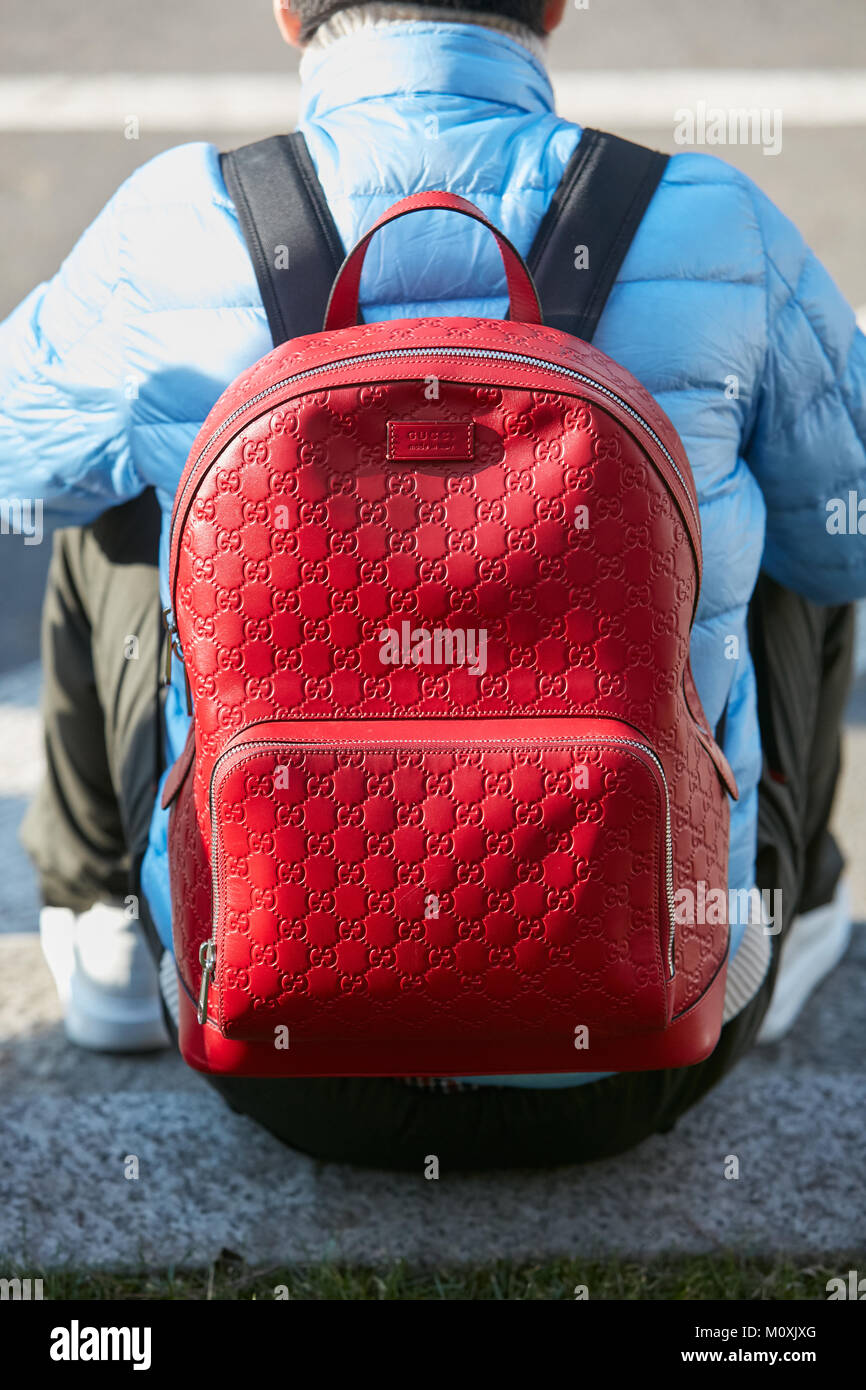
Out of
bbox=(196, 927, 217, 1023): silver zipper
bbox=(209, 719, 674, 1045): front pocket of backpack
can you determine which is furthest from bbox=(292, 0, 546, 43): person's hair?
bbox=(196, 927, 217, 1023): silver zipper

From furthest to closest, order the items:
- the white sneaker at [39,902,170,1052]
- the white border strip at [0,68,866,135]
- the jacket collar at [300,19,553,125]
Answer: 1. the white border strip at [0,68,866,135]
2. the white sneaker at [39,902,170,1052]
3. the jacket collar at [300,19,553,125]

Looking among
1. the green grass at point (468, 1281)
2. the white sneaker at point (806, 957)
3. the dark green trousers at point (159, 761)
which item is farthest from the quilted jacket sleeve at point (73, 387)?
the white sneaker at point (806, 957)

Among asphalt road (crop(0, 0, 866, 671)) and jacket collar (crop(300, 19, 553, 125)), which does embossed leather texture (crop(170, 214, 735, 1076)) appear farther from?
asphalt road (crop(0, 0, 866, 671))

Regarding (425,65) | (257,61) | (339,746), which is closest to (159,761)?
(339,746)

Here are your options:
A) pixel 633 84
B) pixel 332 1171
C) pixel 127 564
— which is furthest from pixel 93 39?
pixel 332 1171

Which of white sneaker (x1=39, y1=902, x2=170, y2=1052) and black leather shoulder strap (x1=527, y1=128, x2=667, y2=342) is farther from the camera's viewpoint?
white sneaker (x1=39, y1=902, x2=170, y2=1052)

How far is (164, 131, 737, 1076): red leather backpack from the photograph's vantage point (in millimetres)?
1386

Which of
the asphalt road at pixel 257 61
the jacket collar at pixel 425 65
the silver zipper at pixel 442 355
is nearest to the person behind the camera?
the silver zipper at pixel 442 355

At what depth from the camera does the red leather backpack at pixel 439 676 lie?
54.6 inches

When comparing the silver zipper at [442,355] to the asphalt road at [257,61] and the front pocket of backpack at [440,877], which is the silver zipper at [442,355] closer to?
the front pocket of backpack at [440,877]

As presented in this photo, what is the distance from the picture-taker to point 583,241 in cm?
157

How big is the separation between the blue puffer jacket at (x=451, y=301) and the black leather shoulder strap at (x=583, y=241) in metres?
0.03

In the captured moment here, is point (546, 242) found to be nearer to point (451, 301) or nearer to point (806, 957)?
point (451, 301)

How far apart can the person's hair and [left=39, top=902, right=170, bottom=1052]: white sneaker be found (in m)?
1.43
